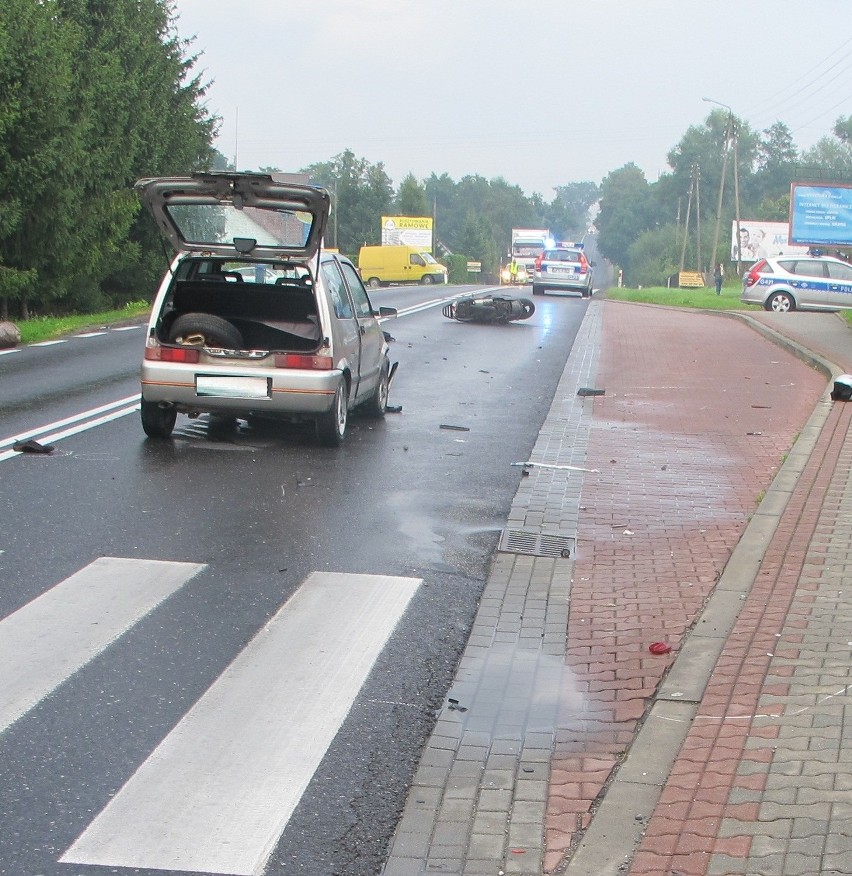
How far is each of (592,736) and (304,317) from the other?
7.51 metres

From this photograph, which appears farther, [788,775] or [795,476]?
[795,476]

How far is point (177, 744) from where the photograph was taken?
457 cm

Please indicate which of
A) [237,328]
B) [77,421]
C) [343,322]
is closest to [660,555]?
[343,322]

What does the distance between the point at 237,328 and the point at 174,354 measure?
1063mm

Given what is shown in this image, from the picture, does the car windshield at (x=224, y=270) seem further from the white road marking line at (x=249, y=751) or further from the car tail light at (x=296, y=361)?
the white road marking line at (x=249, y=751)

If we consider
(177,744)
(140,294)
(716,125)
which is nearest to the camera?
(177,744)

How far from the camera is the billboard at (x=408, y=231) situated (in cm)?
10938

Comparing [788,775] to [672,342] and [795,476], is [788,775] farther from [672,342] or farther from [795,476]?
[672,342]

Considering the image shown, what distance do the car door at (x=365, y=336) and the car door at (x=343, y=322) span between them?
0.58 feet

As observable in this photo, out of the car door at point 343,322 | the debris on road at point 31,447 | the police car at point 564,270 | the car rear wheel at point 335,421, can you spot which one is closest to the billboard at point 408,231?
the police car at point 564,270

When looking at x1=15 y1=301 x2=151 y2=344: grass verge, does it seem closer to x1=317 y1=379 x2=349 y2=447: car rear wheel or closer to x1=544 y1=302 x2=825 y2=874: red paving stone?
x1=544 y1=302 x2=825 y2=874: red paving stone

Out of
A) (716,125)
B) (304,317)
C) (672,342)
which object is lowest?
(672,342)

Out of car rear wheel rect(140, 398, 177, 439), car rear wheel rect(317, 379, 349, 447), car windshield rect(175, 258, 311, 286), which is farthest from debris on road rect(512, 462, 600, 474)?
car rear wheel rect(140, 398, 177, 439)

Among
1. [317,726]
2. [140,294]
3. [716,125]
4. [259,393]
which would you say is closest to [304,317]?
[259,393]
